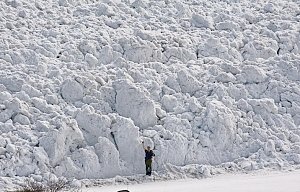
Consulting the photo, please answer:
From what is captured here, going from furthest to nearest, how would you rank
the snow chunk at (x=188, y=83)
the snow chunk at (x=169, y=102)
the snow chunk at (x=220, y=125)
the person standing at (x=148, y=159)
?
the snow chunk at (x=188, y=83) → the snow chunk at (x=169, y=102) → the snow chunk at (x=220, y=125) → the person standing at (x=148, y=159)

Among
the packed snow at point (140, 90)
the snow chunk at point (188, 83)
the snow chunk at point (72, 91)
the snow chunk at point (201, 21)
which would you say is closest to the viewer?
the packed snow at point (140, 90)

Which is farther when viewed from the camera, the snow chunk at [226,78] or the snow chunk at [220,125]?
the snow chunk at [226,78]

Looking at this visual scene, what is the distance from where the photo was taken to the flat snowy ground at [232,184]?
12.7 meters

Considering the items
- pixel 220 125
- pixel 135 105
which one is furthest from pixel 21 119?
pixel 220 125

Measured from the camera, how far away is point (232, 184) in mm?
13281

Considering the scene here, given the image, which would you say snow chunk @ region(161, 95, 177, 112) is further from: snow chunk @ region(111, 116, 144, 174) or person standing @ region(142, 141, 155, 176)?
person standing @ region(142, 141, 155, 176)

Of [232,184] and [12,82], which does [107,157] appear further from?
[12,82]

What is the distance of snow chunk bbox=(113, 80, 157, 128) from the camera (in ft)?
50.4

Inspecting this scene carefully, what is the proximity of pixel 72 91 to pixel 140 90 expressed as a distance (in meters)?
2.12

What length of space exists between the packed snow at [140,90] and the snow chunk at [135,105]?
33mm

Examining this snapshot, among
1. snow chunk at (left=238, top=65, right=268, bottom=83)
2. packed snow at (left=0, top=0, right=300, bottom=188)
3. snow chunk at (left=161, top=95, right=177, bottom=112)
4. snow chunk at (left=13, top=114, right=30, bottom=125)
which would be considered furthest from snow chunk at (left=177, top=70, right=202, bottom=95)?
snow chunk at (left=13, top=114, right=30, bottom=125)

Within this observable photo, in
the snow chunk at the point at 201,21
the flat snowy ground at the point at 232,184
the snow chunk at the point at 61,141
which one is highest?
the snow chunk at the point at 201,21

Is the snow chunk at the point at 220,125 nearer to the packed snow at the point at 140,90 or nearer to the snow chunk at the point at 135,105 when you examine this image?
the packed snow at the point at 140,90

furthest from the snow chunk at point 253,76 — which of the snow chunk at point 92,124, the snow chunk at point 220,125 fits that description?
the snow chunk at point 92,124
